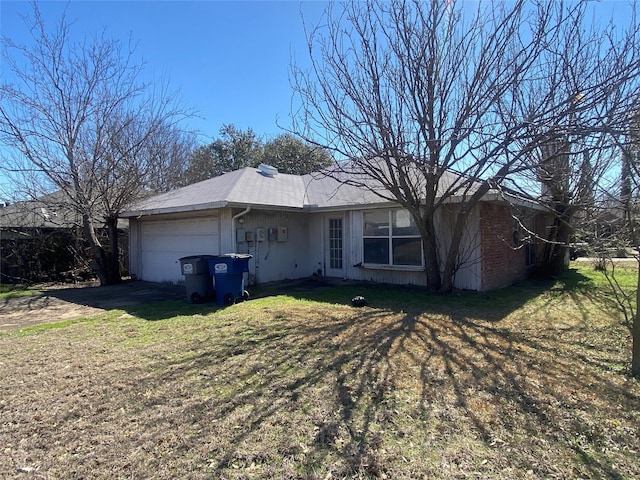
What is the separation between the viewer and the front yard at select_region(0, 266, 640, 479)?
286 cm

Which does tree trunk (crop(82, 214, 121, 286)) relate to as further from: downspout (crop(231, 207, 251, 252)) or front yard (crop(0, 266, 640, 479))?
front yard (crop(0, 266, 640, 479))

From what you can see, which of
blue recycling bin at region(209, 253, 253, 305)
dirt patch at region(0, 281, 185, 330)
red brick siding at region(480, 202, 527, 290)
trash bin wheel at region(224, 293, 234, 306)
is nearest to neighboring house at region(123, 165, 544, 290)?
red brick siding at region(480, 202, 527, 290)

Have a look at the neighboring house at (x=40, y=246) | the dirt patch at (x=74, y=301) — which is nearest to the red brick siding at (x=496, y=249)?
the dirt patch at (x=74, y=301)

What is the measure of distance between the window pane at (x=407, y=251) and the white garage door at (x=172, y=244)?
482 cm

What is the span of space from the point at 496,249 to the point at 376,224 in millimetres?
3195

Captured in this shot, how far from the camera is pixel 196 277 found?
911cm

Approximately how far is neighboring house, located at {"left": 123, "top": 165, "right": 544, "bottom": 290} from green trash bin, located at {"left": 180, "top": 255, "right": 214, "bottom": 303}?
1.59 m

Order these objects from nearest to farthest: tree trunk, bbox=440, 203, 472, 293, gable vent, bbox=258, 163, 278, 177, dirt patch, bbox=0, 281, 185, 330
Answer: dirt patch, bbox=0, 281, 185, 330, tree trunk, bbox=440, 203, 472, 293, gable vent, bbox=258, 163, 278, 177

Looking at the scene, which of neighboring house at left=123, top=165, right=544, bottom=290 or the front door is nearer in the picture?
neighboring house at left=123, top=165, right=544, bottom=290

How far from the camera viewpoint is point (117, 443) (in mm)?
3150

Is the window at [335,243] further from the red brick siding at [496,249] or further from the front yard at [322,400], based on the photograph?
the front yard at [322,400]

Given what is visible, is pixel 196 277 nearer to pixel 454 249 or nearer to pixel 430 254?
pixel 430 254

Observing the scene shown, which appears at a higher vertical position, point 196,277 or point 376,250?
point 376,250

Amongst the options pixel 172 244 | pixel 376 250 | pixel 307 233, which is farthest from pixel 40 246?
pixel 376 250
